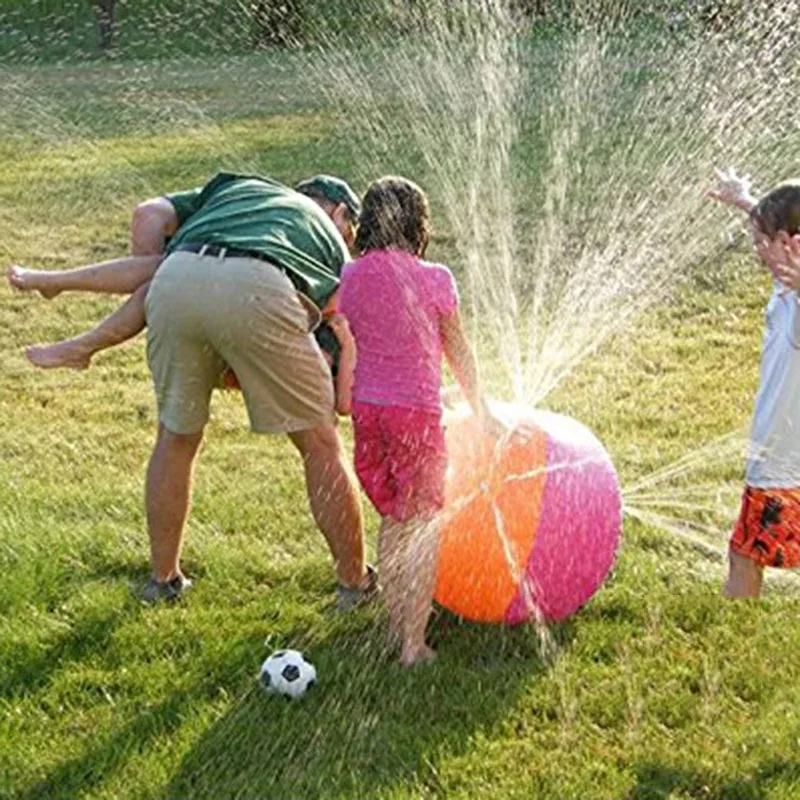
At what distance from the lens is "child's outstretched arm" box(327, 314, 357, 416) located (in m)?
4.52

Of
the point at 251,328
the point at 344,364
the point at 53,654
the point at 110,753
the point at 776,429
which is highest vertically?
the point at 776,429

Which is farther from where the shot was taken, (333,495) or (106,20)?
(106,20)

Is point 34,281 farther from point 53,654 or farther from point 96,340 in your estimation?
point 53,654

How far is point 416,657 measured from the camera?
14.2ft

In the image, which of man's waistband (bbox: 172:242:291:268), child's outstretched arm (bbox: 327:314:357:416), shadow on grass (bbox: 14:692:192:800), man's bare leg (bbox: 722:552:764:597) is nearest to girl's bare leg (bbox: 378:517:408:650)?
child's outstretched arm (bbox: 327:314:357:416)

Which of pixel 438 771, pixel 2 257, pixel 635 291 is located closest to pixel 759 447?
pixel 438 771

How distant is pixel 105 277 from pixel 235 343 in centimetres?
60

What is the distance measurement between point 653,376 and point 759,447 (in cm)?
277

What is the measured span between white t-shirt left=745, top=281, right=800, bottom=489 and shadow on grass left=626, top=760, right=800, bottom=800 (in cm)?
87

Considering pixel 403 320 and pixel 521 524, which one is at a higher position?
pixel 403 320

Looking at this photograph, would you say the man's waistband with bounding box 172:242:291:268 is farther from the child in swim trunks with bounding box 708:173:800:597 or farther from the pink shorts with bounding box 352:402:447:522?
the child in swim trunks with bounding box 708:173:800:597

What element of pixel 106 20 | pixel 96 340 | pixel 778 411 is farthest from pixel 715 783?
pixel 106 20

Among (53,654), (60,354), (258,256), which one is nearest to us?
(258,256)

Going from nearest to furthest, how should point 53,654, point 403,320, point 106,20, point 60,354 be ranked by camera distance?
point 403,320, point 53,654, point 60,354, point 106,20
